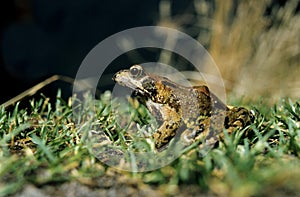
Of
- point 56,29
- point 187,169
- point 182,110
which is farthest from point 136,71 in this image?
point 56,29

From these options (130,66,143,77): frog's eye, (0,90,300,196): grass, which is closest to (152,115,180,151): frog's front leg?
(0,90,300,196): grass

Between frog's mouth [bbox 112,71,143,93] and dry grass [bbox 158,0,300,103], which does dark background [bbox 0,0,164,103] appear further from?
frog's mouth [bbox 112,71,143,93]

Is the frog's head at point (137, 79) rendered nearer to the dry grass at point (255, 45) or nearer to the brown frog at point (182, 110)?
the brown frog at point (182, 110)

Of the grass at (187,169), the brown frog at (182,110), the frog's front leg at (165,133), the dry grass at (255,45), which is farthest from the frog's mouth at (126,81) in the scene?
the dry grass at (255,45)

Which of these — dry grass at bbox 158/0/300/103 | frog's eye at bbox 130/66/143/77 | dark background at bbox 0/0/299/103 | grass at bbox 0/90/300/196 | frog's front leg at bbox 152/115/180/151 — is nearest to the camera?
grass at bbox 0/90/300/196

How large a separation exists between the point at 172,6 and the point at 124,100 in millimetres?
3079

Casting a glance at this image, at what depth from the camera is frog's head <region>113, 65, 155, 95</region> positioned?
7.75 feet

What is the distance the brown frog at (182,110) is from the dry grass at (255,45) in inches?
95.3

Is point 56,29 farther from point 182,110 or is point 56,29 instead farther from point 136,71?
point 182,110

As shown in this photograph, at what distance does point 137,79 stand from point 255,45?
9.85 ft

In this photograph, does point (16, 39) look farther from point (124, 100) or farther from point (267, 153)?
point (267, 153)

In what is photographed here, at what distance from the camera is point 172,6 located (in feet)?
20.3

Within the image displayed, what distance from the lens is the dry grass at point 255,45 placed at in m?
4.82

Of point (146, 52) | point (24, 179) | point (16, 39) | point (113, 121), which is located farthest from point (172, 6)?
point (24, 179)
